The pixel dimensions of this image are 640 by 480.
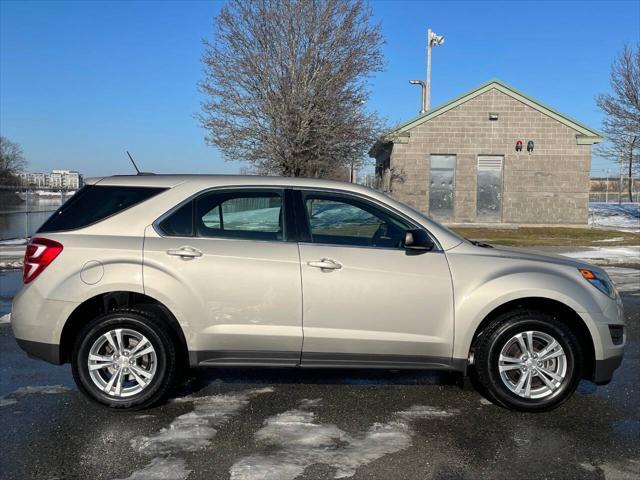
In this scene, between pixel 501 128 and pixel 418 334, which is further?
pixel 501 128

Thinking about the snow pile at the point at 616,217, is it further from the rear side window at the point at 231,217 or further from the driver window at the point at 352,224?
the rear side window at the point at 231,217

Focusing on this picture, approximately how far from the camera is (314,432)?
12.6 feet

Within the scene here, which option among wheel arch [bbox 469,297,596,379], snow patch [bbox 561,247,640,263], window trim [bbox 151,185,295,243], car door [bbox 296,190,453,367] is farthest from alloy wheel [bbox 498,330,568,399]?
snow patch [bbox 561,247,640,263]

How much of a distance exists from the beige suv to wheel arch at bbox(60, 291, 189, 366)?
0.02 m

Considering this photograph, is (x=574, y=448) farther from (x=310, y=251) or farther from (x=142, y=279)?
(x=142, y=279)

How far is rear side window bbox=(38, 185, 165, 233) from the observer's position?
4.27 meters

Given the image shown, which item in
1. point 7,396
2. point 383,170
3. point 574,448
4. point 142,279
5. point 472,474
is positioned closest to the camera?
point 472,474

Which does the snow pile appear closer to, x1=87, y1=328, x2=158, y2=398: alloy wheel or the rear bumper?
x1=87, y1=328, x2=158, y2=398: alloy wheel

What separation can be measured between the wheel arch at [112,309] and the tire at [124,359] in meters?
0.08

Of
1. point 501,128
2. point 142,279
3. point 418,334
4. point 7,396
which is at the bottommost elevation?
point 7,396

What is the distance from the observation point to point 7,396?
4.48 metres

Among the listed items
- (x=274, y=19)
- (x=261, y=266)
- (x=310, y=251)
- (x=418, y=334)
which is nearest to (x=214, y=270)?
(x=261, y=266)

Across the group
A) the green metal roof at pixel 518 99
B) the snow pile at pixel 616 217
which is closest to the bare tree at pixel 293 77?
the green metal roof at pixel 518 99

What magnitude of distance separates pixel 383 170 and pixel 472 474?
2441 cm
